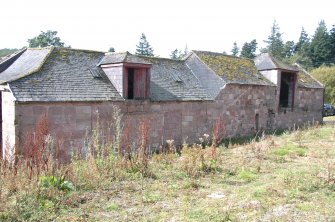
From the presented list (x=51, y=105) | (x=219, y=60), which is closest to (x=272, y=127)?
(x=219, y=60)

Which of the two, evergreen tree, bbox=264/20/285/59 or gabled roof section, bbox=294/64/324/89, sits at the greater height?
evergreen tree, bbox=264/20/285/59

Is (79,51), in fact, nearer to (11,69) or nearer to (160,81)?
(11,69)

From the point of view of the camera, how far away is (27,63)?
14.9 metres

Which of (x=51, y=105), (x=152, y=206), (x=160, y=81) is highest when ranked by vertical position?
(x=160, y=81)

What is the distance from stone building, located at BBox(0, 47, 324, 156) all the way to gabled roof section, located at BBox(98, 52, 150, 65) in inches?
1.8

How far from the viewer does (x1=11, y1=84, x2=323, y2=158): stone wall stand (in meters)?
12.4

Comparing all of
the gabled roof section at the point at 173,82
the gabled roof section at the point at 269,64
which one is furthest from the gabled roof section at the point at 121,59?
the gabled roof section at the point at 269,64

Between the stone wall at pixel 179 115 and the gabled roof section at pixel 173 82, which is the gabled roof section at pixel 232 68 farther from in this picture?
the gabled roof section at pixel 173 82

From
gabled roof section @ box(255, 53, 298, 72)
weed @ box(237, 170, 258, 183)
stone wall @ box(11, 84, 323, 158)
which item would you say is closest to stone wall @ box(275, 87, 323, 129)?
stone wall @ box(11, 84, 323, 158)

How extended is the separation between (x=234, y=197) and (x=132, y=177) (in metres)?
2.63

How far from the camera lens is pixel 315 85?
26.2 meters

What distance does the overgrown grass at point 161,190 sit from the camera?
6039 mm

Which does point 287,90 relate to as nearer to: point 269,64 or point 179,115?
point 269,64

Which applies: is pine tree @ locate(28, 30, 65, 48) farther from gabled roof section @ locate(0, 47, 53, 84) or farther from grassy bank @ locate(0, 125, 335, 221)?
grassy bank @ locate(0, 125, 335, 221)
